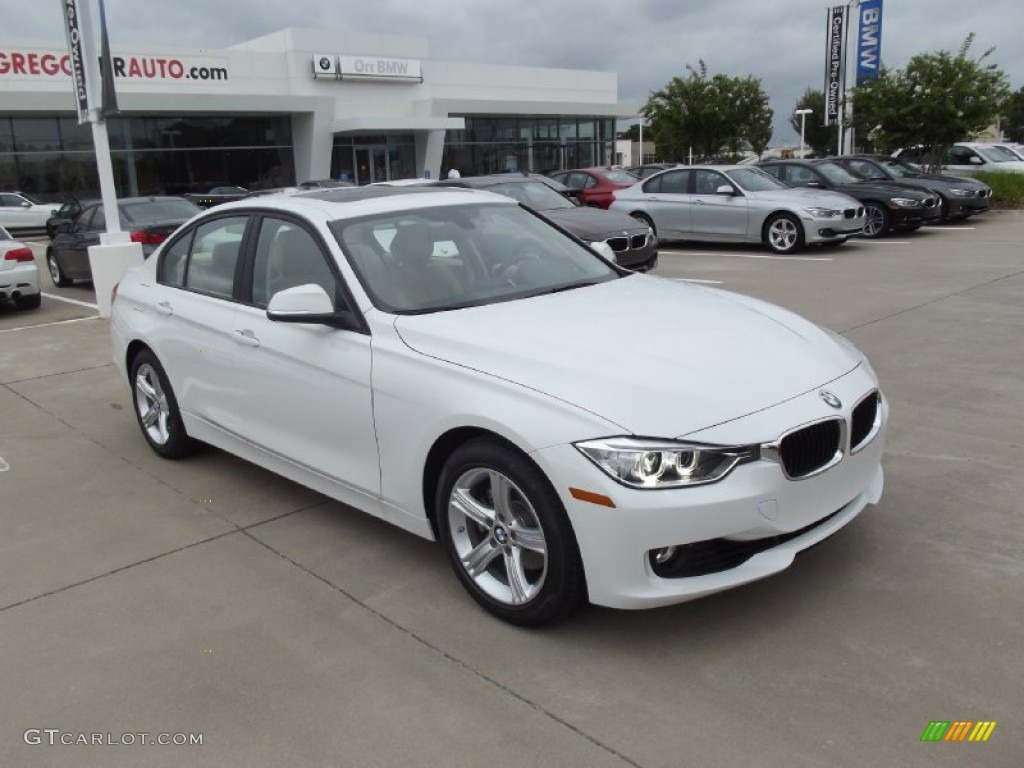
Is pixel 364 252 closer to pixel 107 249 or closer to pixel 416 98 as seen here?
pixel 107 249

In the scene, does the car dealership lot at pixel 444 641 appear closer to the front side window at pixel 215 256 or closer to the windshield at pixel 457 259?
the windshield at pixel 457 259

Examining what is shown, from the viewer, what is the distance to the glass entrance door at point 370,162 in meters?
39.2

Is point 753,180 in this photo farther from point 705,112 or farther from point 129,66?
point 129,66

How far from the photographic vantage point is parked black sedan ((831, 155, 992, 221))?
60.6 feet

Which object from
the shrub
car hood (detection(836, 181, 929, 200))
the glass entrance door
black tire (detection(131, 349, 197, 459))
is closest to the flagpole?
black tire (detection(131, 349, 197, 459))

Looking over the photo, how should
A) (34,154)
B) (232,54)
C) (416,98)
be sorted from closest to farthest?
1. (34,154)
2. (232,54)
3. (416,98)

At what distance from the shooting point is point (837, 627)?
3.46 metres

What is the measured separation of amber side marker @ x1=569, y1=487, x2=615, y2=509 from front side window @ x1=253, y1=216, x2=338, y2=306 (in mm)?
1738

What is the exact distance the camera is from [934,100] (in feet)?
72.6

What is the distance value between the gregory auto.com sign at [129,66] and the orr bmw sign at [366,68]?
13.1 feet

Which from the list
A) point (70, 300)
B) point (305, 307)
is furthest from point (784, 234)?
point (305, 307)

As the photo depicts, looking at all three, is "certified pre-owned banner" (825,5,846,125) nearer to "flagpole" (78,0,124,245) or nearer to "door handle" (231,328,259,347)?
"flagpole" (78,0,124,245)

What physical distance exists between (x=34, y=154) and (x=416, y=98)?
1598 centimetres

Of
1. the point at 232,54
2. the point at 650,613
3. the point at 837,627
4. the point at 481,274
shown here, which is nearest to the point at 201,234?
the point at 481,274
